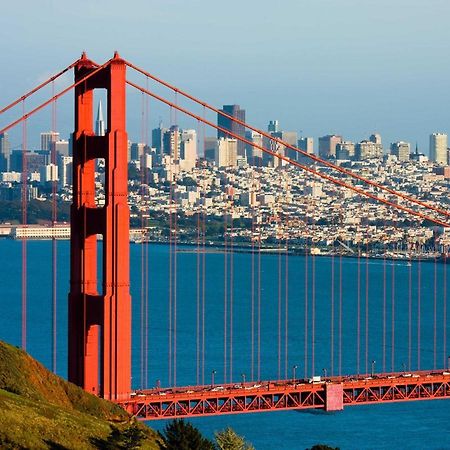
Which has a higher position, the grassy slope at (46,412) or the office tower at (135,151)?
the office tower at (135,151)

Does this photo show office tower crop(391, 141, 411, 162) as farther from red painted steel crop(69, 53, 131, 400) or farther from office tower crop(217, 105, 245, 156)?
red painted steel crop(69, 53, 131, 400)

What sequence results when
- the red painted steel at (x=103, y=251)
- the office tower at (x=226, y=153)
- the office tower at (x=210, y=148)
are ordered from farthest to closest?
the office tower at (x=210, y=148), the office tower at (x=226, y=153), the red painted steel at (x=103, y=251)

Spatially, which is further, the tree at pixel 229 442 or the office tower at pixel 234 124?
the office tower at pixel 234 124

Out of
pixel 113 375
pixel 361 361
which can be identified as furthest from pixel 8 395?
pixel 361 361

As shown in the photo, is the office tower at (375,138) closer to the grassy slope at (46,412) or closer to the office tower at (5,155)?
the office tower at (5,155)

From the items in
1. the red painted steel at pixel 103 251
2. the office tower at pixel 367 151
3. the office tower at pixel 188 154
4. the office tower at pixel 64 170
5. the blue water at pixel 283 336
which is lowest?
the blue water at pixel 283 336

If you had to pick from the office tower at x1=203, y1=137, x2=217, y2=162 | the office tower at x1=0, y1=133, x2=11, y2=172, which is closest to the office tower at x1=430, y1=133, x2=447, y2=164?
the office tower at x1=203, y1=137, x2=217, y2=162

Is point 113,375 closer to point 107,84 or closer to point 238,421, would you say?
point 107,84

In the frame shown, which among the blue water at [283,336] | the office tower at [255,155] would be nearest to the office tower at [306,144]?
the office tower at [255,155]
